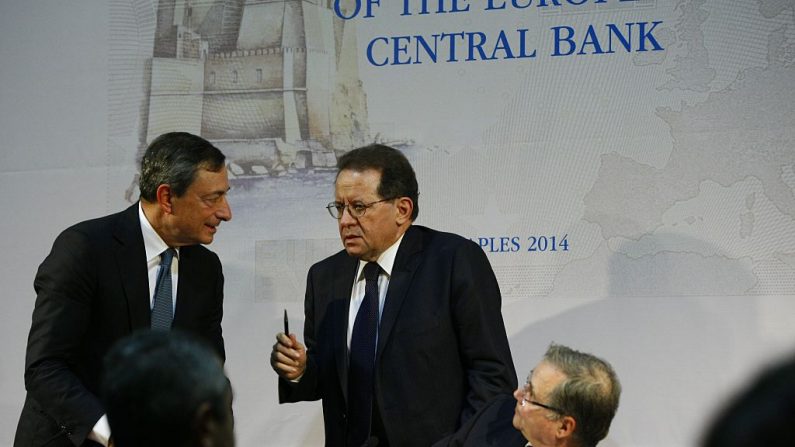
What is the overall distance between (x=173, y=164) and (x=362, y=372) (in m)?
0.79

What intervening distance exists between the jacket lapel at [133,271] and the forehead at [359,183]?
589 mm

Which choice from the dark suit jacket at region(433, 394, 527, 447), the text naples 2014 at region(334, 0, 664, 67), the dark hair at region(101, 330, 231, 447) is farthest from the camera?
the text naples 2014 at region(334, 0, 664, 67)

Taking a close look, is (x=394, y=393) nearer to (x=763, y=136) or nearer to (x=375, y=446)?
(x=375, y=446)

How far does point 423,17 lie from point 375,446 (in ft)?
5.90

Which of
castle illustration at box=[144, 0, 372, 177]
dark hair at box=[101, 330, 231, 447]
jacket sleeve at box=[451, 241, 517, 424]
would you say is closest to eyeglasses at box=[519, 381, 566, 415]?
jacket sleeve at box=[451, 241, 517, 424]

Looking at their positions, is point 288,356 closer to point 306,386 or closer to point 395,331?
point 306,386

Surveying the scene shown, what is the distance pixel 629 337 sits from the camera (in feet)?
11.4

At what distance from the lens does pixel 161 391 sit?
1006 mm

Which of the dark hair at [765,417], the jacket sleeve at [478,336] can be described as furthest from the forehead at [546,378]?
the dark hair at [765,417]

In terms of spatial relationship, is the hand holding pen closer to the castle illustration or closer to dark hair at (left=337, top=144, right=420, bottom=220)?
dark hair at (left=337, top=144, right=420, bottom=220)

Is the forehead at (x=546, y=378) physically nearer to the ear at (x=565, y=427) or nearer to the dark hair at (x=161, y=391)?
the ear at (x=565, y=427)

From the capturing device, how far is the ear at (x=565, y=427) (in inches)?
90.3

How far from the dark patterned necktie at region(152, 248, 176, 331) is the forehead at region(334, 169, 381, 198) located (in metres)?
0.53

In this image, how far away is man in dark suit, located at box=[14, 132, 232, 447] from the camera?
96.4 inches
